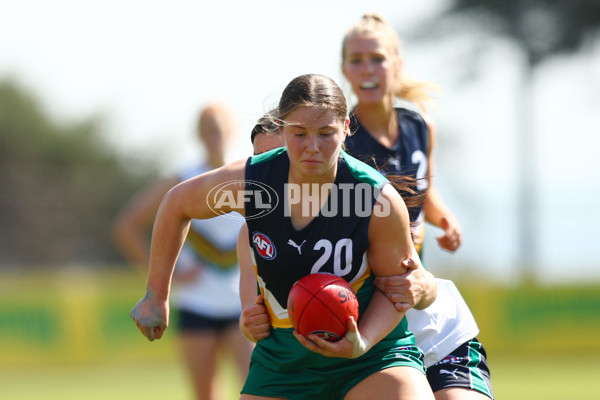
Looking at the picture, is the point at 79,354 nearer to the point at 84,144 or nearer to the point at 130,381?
the point at 130,381

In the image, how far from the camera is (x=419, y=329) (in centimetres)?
429

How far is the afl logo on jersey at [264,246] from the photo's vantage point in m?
3.72

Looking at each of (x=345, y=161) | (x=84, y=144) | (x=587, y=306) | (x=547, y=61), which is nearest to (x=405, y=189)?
(x=345, y=161)

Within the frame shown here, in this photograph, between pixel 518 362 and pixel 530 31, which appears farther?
pixel 530 31

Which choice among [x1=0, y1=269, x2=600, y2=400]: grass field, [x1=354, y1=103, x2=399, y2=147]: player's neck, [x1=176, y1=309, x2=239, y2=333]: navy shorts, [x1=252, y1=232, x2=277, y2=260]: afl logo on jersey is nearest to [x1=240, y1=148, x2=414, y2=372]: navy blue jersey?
[x1=252, y1=232, x2=277, y2=260]: afl logo on jersey

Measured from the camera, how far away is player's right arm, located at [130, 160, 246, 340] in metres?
3.78

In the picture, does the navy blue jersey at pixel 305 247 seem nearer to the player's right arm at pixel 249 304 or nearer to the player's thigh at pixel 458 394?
the player's right arm at pixel 249 304

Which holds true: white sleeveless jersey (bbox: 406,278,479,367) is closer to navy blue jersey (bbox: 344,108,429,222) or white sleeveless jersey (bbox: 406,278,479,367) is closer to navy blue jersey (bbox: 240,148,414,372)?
navy blue jersey (bbox: 240,148,414,372)

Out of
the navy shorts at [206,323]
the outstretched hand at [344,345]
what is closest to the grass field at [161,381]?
the navy shorts at [206,323]

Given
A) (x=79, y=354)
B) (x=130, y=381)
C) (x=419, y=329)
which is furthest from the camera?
(x=79, y=354)

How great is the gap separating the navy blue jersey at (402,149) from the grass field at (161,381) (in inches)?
246

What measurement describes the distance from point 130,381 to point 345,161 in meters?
10.5

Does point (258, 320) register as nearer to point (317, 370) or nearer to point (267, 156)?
point (317, 370)

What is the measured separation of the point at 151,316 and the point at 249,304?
0.47 metres
